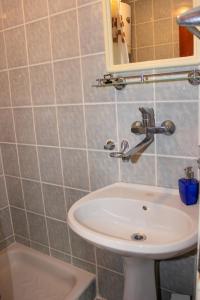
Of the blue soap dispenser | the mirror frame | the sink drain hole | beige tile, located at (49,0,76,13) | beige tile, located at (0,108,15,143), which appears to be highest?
beige tile, located at (49,0,76,13)

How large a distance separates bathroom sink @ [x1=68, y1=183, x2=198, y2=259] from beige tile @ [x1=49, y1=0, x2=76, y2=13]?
881 millimetres

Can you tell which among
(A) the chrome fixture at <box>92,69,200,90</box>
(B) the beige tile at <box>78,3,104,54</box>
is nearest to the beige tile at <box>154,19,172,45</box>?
(A) the chrome fixture at <box>92,69,200,90</box>

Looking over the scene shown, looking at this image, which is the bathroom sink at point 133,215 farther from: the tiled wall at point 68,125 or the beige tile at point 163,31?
the beige tile at point 163,31

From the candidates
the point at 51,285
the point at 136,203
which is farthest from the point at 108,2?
the point at 51,285

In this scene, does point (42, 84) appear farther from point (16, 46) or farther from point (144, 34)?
point (144, 34)

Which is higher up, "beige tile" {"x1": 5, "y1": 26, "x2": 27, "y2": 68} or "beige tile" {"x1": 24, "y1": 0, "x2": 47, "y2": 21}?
"beige tile" {"x1": 24, "y1": 0, "x2": 47, "y2": 21}

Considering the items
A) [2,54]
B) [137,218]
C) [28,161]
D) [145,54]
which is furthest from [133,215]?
[2,54]

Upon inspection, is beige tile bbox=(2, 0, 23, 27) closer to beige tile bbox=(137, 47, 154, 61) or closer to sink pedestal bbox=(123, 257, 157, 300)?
beige tile bbox=(137, 47, 154, 61)

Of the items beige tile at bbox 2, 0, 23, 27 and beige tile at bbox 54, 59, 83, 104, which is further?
beige tile at bbox 2, 0, 23, 27

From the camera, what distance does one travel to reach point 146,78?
1093mm

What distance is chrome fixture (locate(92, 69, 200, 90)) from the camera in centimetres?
98

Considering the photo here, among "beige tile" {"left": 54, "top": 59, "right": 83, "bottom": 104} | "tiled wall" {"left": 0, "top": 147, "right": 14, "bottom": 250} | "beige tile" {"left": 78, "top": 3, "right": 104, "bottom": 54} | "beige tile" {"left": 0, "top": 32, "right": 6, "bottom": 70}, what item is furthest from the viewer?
"tiled wall" {"left": 0, "top": 147, "right": 14, "bottom": 250}

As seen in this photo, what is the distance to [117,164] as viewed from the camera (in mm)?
1268

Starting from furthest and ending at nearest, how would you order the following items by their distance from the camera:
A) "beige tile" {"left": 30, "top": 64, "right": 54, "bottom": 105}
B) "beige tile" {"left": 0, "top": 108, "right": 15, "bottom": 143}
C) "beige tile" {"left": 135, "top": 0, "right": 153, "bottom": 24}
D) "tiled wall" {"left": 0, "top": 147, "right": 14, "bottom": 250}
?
"tiled wall" {"left": 0, "top": 147, "right": 14, "bottom": 250}
"beige tile" {"left": 0, "top": 108, "right": 15, "bottom": 143}
"beige tile" {"left": 30, "top": 64, "right": 54, "bottom": 105}
"beige tile" {"left": 135, "top": 0, "right": 153, "bottom": 24}
